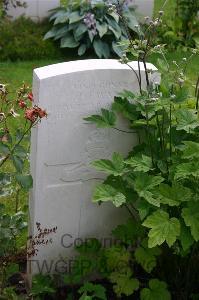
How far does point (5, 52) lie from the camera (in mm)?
6855

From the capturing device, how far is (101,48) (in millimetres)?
6934

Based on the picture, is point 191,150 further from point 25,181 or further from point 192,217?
point 25,181

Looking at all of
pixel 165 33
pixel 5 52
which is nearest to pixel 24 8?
pixel 5 52

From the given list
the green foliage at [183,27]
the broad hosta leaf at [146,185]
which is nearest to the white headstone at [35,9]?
the green foliage at [183,27]

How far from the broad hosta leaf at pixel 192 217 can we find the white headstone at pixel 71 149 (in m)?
0.66

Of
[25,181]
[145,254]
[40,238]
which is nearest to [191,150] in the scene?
[145,254]

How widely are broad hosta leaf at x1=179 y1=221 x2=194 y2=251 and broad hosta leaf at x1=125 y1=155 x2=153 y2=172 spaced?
321 millimetres

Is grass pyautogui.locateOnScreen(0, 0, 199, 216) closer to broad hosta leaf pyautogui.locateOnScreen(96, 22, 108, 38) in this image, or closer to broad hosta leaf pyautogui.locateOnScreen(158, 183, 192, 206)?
broad hosta leaf pyautogui.locateOnScreen(96, 22, 108, 38)

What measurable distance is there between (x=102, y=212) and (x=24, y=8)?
479cm

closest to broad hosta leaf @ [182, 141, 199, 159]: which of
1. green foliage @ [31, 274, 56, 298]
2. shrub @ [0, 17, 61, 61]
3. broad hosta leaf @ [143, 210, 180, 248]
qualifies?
broad hosta leaf @ [143, 210, 180, 248]

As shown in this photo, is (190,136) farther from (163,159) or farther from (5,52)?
(5,52)

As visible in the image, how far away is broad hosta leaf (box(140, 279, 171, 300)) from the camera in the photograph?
9.80 ft

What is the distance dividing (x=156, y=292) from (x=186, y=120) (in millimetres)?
900

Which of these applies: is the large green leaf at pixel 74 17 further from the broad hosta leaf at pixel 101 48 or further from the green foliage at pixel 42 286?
the green foliage at pixel 42 286
